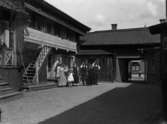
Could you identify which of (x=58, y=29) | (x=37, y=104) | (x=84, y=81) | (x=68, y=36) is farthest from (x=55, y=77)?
(x=37, y=104)

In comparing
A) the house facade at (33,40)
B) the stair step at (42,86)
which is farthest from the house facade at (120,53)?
the stair step at (42,86)

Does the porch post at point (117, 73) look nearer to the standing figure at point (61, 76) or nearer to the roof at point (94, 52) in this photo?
the roof at point (94, 52)

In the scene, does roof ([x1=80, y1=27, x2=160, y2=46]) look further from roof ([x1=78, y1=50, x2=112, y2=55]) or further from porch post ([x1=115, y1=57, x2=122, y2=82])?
porch post ([x1=115, y1=57, x2=122, y2=82])

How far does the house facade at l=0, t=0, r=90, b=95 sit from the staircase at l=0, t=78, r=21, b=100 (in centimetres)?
43

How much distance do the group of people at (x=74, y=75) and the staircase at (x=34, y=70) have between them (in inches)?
69.0

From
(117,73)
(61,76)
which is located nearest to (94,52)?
(117,73)

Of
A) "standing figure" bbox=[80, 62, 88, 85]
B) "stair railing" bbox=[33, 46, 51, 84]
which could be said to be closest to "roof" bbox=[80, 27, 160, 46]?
"standing figure" bbox=[80, 62, 88, 85]

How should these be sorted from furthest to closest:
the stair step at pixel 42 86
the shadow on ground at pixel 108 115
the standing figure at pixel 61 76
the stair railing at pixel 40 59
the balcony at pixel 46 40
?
1. the standing figure at pixel 61 76
2. the stair railing at pixel 40 59
3. the balcony at pixel 46 40
4. the stair step at pixel 42 86
5. the shadow on ground at pixel 108 115

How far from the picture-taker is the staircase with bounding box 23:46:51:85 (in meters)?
16.5

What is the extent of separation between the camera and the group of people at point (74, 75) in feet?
63.4

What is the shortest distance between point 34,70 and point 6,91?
19.0ft

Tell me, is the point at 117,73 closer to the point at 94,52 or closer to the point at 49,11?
the point at 94,52

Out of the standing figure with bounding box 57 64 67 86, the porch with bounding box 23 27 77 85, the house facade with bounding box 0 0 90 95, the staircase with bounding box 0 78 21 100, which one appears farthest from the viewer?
the standing figure with bounding box 57 64 67 86

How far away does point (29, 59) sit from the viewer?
1762 centimetres
